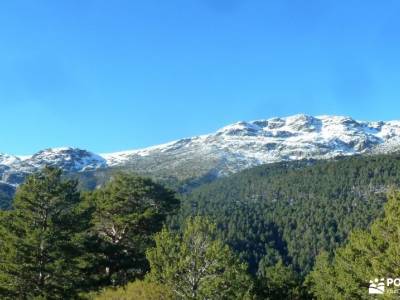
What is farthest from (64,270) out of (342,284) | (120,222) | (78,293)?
(342,284)

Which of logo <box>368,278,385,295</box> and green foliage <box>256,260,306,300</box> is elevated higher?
logo <box>368,278,385,295</box>

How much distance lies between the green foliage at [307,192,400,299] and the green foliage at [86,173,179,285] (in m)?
18.5

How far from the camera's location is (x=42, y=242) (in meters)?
42.1

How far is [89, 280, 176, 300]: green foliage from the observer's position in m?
34.3

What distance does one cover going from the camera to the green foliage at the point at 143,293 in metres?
34.3

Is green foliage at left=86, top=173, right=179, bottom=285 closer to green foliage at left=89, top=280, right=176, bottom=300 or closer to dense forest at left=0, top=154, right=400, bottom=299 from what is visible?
dense forest at left=0, top=154, right=400, bottom=299

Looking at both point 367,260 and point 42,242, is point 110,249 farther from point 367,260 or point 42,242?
point 367,260

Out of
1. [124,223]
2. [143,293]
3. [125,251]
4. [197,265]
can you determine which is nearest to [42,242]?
[125,251]

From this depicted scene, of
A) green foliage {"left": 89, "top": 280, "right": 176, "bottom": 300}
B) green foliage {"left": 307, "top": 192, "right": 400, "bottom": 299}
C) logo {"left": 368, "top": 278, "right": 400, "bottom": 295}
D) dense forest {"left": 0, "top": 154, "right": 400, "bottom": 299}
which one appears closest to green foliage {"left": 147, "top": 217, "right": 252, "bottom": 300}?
dense forest {"left": 0, "top": 154, "right": 400, "bottom": 299}

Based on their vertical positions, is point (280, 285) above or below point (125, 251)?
below

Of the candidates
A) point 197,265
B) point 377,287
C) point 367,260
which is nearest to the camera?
point 197,265

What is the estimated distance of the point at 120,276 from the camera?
2004 inches

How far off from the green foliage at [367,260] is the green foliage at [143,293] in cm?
1390

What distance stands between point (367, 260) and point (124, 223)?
79.9ft
